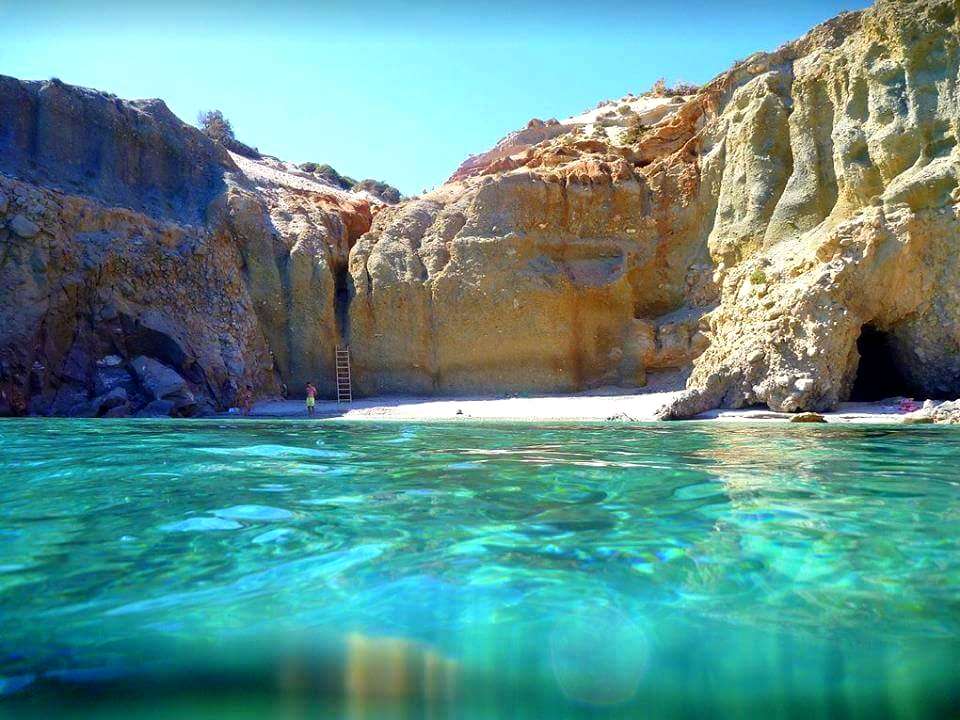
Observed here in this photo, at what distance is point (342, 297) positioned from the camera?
2009 cm

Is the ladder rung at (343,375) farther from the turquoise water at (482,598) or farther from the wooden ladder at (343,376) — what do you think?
the turquoise water at (482,598)

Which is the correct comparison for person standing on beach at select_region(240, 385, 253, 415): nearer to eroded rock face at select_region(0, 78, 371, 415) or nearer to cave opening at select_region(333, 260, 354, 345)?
eroded rock face at select_region(0, 78, 371, 415)

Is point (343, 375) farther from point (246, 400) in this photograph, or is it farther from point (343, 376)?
point (246, 400)

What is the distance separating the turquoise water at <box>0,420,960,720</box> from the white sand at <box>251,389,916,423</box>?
9.08 meters

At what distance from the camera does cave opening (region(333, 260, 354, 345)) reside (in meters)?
19.3

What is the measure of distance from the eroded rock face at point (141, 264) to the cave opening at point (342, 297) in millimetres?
211

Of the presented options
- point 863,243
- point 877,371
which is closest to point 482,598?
point 863,243

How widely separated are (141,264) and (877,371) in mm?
17706

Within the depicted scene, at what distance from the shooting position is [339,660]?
5.37ft

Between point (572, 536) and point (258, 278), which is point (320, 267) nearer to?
point (258, 278)

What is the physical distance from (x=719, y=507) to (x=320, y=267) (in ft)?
57.1

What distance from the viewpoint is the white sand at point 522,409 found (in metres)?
12.6

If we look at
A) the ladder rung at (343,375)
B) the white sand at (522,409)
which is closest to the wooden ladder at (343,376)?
the ladder rung at (343,375)

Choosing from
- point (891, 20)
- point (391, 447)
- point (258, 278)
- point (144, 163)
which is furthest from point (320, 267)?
point (891, 20)
